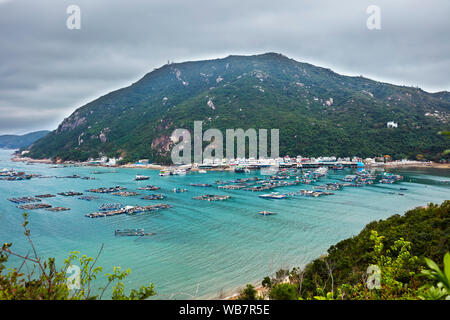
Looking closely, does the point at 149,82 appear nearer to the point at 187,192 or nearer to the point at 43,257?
the point at 187,192

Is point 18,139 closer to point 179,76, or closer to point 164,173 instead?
point 179,76

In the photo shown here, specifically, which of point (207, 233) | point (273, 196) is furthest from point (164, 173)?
point (207, 233)

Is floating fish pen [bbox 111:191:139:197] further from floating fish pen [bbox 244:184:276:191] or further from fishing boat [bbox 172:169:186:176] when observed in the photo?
fishing boat [bbox 172:169:186:176]

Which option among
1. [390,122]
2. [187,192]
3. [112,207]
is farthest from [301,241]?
[390,122]

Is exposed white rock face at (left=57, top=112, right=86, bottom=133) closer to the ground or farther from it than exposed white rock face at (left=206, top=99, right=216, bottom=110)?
closer to the ground

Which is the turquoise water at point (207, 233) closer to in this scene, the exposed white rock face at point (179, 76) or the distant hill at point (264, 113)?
the distant hill at point (264, 113)

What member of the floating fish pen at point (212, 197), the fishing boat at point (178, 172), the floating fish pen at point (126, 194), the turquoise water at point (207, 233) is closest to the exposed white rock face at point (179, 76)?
the fishing boat at point (178, 172)

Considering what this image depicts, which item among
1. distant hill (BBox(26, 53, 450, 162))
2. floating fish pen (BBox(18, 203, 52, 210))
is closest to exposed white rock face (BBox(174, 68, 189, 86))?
distant hill (BBox(26, 53, 450, 162))

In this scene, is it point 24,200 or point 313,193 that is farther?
point 313,193
